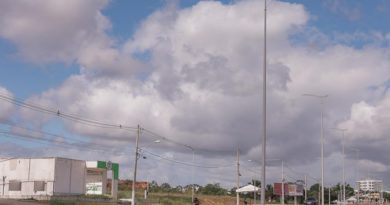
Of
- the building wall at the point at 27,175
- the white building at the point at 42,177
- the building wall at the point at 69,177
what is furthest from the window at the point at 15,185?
the building wall at the point at 69,177

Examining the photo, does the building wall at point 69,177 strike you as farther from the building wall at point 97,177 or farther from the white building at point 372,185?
the white building at point 372,185

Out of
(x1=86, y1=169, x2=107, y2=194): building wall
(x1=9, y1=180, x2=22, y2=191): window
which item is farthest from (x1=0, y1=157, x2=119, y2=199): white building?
(x1=86, y1=169, x2=107, y2=194): building wall

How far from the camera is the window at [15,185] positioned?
7619 centimetres

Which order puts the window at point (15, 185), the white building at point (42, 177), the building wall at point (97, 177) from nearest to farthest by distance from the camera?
the white building at point (42, 177) → the window at point (15, 185) → the building wall at point (97, 177)

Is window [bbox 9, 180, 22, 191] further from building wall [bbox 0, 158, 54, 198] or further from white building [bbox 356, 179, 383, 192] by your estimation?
white building [bbox 356, 179, 383, 192]

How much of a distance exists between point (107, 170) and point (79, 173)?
6.56 meters

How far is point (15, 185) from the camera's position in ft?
251

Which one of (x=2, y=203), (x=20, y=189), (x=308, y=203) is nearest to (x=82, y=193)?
(x=20, y=189)

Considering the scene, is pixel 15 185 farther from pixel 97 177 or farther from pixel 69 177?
pixel 97 177

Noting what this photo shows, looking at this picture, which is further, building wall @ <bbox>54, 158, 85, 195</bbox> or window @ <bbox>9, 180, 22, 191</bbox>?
window @ <bbox>9, 180, 22, 191</bbox>

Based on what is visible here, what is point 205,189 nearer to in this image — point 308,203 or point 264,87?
point 308,203

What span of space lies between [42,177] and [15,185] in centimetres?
432

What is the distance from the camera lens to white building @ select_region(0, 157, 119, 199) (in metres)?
74.5

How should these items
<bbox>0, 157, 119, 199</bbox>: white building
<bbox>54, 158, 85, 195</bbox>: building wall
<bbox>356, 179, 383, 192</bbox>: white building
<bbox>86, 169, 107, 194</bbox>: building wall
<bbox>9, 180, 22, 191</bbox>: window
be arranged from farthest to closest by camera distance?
1. <bbox>356, 179, 383, 192</bbox>: white building
2. <bbox>86, 169, 107, 194</bbox>: building wall
3. <bbox>9, 180, 22, 191</bbox>: window
4. <bbox>54, 158, 85, 195</bbox>: building wall
5. <bbox>0, 157, 119, 199</bbox>: white building
